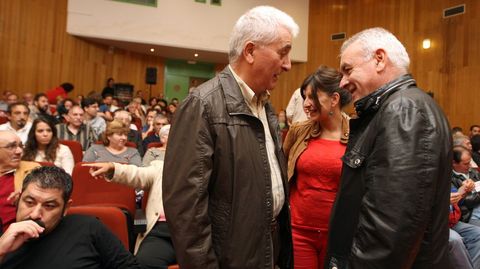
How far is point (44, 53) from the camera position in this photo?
922 cm

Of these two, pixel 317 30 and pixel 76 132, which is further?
pixel 317 30

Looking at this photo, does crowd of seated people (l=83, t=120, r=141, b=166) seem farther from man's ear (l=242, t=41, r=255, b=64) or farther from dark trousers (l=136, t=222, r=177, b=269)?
man's ear (l=242, t=41, r=255, b=64)

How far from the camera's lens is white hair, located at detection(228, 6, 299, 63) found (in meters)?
1.27

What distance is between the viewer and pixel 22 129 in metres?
4.46

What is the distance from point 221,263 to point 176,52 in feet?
33.2

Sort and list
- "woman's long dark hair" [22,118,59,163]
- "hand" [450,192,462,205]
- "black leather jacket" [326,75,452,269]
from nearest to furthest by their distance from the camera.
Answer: "black leather jacket" [326,75,452,269]
"hand" [450,192,462,205]
"woman's long dark hair" [22,118,59,163]

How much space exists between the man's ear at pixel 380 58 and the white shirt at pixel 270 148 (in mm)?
392

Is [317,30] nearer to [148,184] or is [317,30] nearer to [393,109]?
[148,184]

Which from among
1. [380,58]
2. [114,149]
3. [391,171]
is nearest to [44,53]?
[114,149]

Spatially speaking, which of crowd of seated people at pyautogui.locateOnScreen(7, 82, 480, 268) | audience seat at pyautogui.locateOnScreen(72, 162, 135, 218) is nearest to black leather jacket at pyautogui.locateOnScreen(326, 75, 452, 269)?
crowd of seated people at pyautogui.locateOnScreen(7, 82, 480, 268)

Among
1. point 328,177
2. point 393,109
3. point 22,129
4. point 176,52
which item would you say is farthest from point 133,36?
point 393,109

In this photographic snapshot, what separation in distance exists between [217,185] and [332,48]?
1016 centimetres

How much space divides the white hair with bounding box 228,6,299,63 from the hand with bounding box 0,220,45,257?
906mm

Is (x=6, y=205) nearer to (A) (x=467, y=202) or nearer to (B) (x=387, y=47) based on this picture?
(B) (x=387, y=47)
